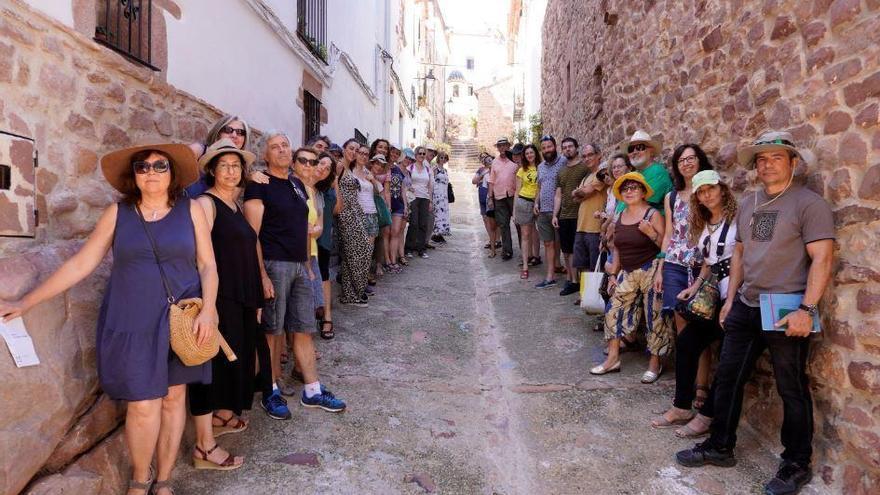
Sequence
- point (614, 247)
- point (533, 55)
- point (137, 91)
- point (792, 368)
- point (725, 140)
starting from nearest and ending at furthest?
point (792, 368)
point (137, 91)
point (725, 140)
point (614, 247)
point (533, 55)

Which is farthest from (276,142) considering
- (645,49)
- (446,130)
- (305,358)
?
(446,130)

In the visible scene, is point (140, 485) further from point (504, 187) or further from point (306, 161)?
point (504, 187)

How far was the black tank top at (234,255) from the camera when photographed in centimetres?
285

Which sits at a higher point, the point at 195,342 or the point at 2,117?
the point at 2,117

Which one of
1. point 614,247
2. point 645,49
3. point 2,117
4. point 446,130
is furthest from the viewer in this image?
point 446,130

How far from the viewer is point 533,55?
658 inches

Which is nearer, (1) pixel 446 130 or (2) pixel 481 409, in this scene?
(2) pixel 481 409

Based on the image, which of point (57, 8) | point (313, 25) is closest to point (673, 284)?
point (57, 8)

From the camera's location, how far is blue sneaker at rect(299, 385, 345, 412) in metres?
3.52

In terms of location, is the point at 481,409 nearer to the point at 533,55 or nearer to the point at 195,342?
the point at 195,342

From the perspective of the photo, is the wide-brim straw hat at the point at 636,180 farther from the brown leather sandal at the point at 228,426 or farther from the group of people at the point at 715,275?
the brown leather sandal at the point at 228,426

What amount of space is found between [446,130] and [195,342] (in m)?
40.2

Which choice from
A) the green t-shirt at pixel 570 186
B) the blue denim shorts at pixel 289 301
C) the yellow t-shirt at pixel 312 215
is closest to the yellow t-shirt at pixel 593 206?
the green t-shirt at pixel 570 186

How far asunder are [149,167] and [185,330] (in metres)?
0.71
